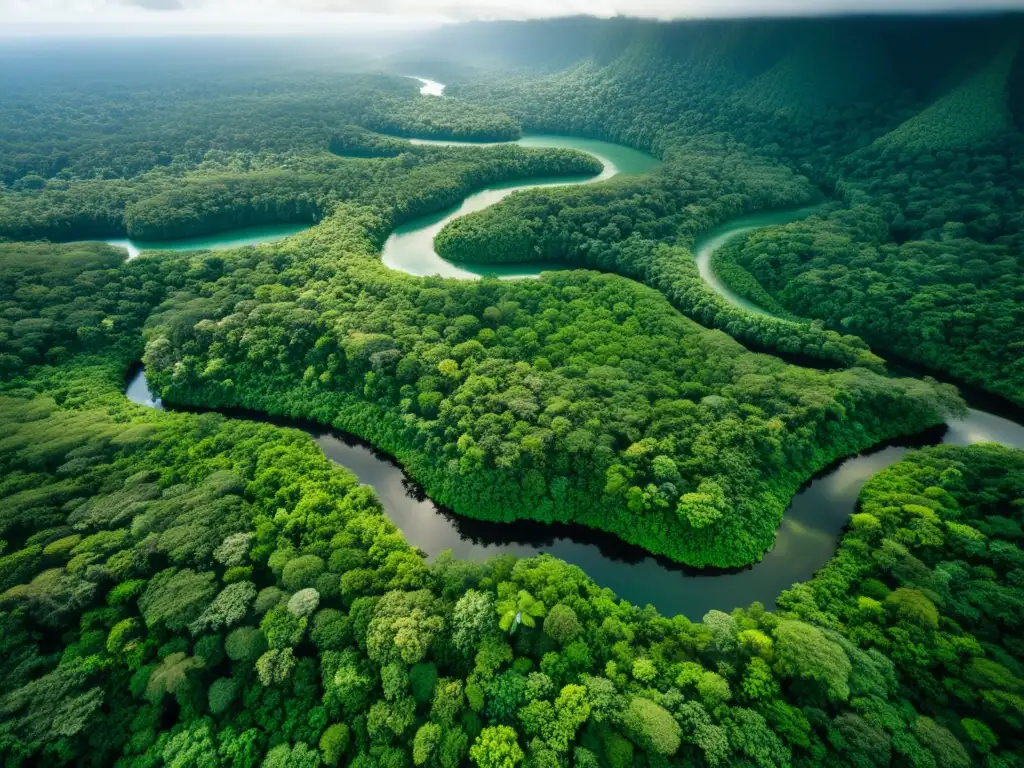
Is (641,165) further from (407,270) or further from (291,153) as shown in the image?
(291,153)

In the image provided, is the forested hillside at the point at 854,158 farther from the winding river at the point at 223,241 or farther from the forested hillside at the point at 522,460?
the winding river at the point at 223,241

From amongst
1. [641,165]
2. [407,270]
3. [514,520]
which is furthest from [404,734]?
[641,165]

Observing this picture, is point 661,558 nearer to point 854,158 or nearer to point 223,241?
point 223,241

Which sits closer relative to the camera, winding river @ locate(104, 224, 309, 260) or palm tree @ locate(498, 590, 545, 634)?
palm tree @ locate(498, 590, 545, 634)

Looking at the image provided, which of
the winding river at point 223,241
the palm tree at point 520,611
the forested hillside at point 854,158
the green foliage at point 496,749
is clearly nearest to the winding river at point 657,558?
the palm tree at point 520,611

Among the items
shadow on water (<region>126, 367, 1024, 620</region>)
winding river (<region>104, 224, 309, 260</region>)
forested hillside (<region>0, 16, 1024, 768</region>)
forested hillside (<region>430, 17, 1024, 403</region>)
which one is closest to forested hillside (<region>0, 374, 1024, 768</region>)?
forested hillside (<region>0, 16, 1024, 768</region>)

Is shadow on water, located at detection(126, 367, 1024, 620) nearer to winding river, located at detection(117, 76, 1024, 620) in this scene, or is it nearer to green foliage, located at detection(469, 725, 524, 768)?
winding river, located at detection(117, 76, 1024, 620)

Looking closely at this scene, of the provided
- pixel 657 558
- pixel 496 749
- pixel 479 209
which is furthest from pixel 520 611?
pixel 479 209
